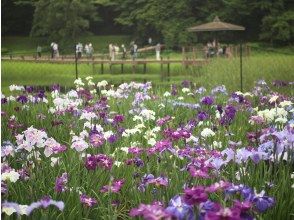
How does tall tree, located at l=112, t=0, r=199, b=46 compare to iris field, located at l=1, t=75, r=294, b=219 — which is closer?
iris field, located at l=1, t=75, r=294, b=219

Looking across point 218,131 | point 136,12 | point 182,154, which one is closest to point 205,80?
point 218,131

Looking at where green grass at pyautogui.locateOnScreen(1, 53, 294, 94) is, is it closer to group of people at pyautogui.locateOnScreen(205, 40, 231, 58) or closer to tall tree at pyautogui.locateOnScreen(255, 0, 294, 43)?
group of people at pyautogui.locateOnScreen(205, 40, 231, 58)

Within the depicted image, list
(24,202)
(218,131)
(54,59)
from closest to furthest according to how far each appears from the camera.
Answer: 1. (24,202)
2. (218,131)
3. (54,59)

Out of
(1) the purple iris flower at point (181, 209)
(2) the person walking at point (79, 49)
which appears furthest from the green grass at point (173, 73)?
(1) the purple iris flower at point (181, 209)

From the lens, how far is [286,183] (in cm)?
215

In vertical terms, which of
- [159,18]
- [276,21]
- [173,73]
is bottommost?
[173,73]

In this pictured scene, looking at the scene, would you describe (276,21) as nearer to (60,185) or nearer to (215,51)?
(215,51)

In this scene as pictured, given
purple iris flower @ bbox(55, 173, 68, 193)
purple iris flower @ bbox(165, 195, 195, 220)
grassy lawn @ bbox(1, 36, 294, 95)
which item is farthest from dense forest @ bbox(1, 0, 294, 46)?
purple iris flower @ bbox(165, 195, 195, 220)

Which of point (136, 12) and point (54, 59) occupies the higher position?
point (136, 12)

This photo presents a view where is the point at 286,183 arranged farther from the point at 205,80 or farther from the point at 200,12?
the point at 200,12

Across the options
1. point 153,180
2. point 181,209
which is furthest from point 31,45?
point 181,209

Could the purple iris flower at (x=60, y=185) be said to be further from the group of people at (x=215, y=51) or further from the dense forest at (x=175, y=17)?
the dense forest at (x=175, y=17)

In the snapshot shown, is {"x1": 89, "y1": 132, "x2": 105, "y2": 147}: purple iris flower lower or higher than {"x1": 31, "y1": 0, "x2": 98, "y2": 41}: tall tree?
lower

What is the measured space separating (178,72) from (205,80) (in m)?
9.79
